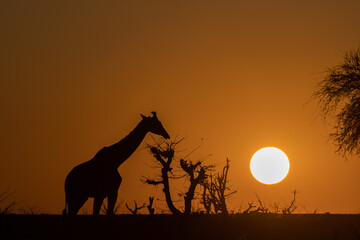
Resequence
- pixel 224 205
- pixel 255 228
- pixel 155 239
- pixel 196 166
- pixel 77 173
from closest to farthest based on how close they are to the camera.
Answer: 1. pixel 155 239
2. pixel 77 173
3. pixel 255 228
4. pixel 196 166
5. pixel 224 205

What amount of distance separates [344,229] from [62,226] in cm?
955

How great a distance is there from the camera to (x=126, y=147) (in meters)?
15.3

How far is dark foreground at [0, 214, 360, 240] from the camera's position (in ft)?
46.4

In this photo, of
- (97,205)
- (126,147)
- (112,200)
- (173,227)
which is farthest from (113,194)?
(173,227)

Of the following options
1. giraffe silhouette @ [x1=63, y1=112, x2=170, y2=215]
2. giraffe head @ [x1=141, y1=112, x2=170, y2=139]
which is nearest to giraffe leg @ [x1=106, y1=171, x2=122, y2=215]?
giraffe silhouette @ [x1=63, y1=112, x2=170, y2=215]

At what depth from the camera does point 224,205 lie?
23.9 metres

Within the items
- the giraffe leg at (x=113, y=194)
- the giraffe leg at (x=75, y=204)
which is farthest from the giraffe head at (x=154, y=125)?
the giraffe leg at (x=75, y=204)

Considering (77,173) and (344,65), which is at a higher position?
(344,65)

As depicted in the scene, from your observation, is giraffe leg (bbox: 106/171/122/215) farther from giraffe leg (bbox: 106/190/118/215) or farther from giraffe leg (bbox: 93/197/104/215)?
giraffe leg (bbox: 93/197/104/215)

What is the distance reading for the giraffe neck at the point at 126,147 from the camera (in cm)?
1503

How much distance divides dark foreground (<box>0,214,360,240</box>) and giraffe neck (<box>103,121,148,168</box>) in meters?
1.74

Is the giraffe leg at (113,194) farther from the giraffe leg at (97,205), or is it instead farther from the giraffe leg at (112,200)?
the giraffe leg at (97,205)

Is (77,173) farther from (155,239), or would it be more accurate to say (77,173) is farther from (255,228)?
(255,228)

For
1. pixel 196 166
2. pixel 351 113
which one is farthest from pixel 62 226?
pixel 351 113
